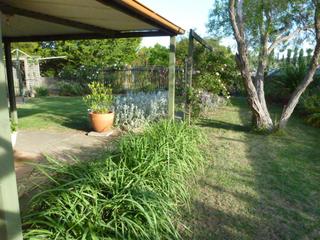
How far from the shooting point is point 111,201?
2.44m

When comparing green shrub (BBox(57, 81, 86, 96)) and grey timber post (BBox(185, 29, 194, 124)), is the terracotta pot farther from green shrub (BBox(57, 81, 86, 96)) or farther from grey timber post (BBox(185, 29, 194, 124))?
green shrub (BBox(57, 81, 86, 96))

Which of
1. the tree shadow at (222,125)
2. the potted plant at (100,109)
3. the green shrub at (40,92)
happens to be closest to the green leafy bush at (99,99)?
the potted plant at (100,109)

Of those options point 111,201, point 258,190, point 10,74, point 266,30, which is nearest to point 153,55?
point 266,30

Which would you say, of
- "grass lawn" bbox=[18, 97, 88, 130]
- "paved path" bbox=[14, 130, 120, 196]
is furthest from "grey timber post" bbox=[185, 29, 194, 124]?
"grass lawn" bbox=[18, 97, 88, 130]

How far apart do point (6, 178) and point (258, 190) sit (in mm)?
3068

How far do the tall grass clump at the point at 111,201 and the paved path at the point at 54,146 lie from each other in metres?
1.38

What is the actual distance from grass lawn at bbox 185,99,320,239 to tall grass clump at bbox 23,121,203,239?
39 cm

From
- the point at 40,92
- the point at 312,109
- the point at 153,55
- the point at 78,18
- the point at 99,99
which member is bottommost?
the point at 312,109

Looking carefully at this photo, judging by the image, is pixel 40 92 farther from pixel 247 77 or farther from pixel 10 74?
pixel 247 77

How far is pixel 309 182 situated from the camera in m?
3.93

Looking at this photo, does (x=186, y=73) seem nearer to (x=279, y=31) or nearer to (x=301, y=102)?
(x=279, y=31)

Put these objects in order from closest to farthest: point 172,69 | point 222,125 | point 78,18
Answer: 1. point 78,18
2. point 172,69
3. point 222,125

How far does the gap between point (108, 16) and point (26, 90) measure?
454 inches

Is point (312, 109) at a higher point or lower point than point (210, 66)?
lower
